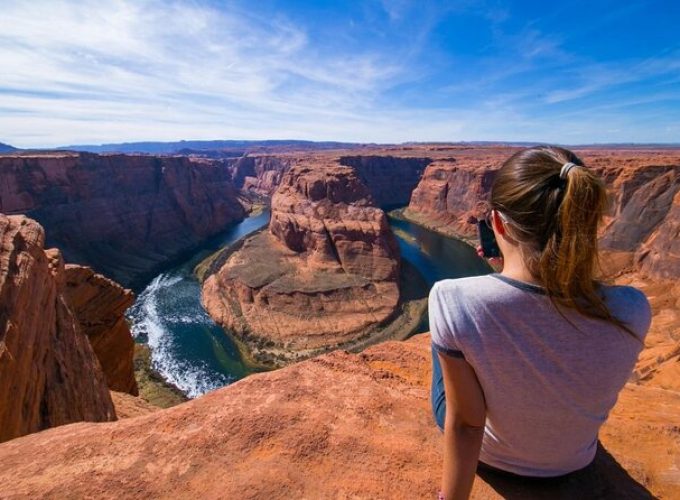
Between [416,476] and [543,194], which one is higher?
[543,194]

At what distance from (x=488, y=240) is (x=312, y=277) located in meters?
40.9

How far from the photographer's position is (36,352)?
8.21m

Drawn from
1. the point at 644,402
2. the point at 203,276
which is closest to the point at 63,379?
the point at 644,402

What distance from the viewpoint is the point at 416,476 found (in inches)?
126

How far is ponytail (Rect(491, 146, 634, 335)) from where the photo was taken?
75.1 inches

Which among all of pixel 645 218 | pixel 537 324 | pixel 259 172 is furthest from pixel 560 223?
pixel 259 172

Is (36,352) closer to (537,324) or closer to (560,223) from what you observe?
(537,324)

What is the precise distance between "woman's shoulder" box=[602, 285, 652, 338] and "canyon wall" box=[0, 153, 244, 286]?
189 feet

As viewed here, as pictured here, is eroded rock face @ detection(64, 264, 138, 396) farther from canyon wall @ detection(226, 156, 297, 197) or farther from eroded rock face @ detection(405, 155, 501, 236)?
canyon wall @ detection(226, 156, 297, 197)

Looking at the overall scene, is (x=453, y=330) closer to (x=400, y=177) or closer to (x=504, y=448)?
(x=504, y=448)

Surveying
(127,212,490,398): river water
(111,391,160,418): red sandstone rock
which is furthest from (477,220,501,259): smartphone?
(127,212,490,398): river water

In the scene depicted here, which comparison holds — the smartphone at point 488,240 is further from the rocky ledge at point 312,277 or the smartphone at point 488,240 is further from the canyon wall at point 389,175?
the canyon wall at point 389,175

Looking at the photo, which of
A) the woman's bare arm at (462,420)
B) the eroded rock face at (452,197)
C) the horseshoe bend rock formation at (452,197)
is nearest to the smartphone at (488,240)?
the woman's bare arm at (462,420)

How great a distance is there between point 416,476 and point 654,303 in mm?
36306
